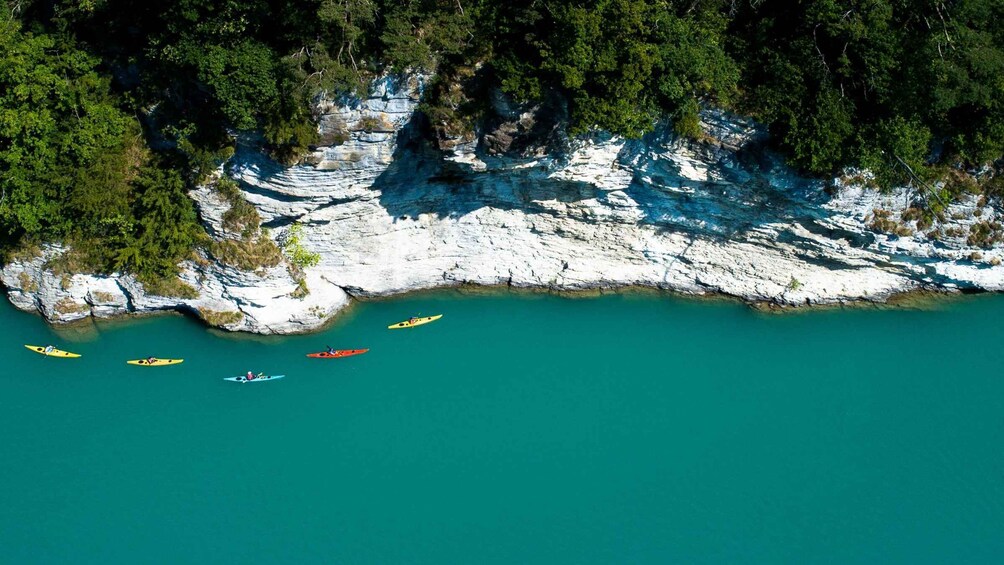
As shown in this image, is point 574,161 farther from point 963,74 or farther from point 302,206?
point 963,74

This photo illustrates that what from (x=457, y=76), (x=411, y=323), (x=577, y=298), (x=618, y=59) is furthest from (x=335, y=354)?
(x=618, y=59)

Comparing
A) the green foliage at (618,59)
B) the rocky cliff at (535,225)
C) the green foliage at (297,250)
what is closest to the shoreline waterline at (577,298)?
the rocky cliff at (535,225)

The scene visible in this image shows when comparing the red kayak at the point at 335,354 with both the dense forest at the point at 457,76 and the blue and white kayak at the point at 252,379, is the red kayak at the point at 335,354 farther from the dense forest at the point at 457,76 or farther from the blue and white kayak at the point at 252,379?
the dense forest at the point at 457,76

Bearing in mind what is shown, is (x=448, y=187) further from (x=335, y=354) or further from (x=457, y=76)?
(x=335, y=354)

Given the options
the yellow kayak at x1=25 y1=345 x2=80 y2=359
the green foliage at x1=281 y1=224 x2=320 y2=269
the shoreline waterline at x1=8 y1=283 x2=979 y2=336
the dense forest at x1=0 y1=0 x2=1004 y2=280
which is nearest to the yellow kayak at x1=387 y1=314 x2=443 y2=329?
the shoreline waterline at x1=8 y1=283 x2=979 y2=336

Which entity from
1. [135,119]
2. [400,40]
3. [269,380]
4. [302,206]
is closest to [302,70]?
[400,40]

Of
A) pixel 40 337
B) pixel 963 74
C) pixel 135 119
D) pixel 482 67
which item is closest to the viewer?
pixel 963 74
